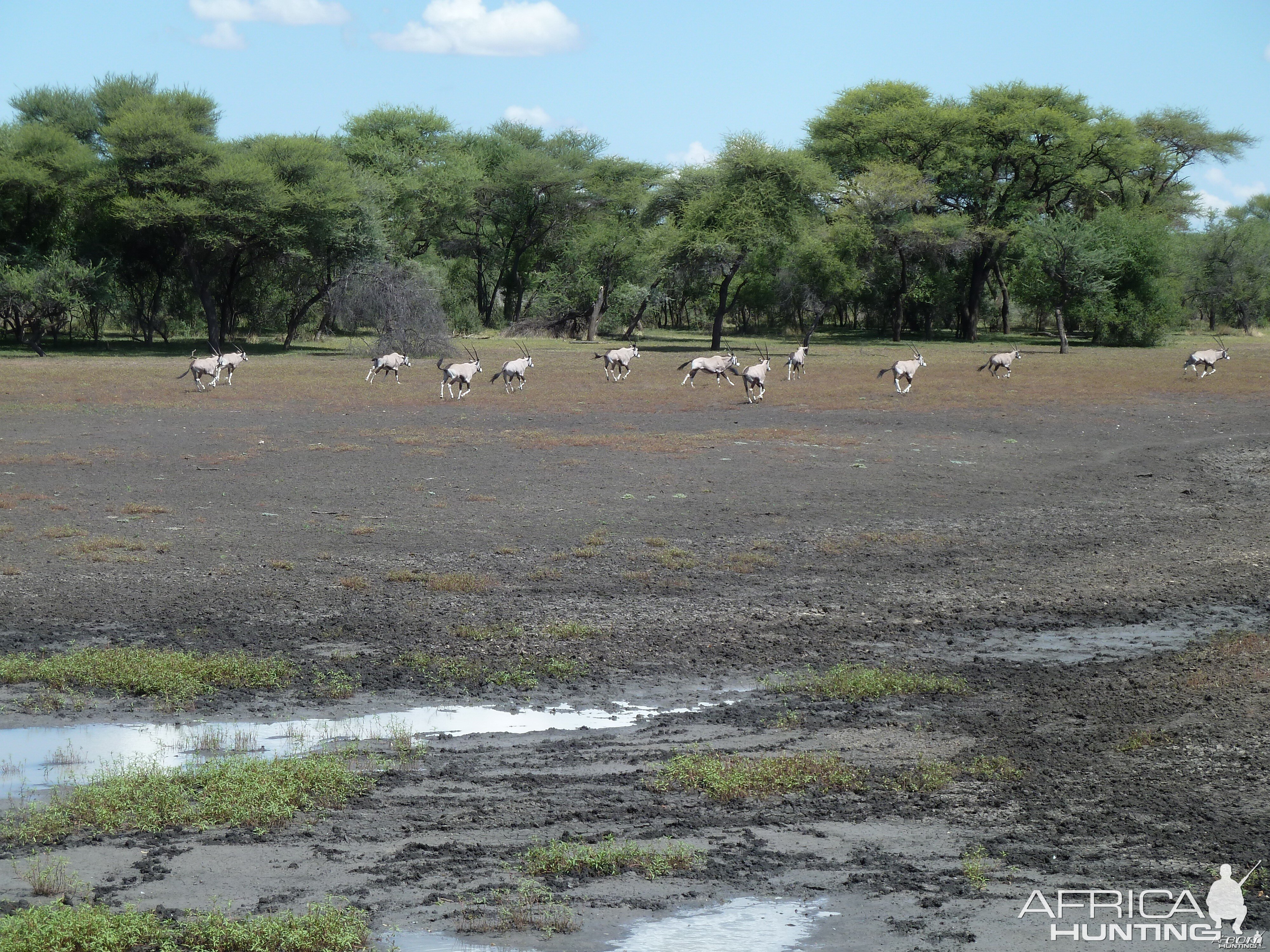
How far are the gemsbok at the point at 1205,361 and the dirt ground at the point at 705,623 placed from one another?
637 inches

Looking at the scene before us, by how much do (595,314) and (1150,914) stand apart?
63.2 m

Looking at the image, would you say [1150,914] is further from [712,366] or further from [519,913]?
[712,366]

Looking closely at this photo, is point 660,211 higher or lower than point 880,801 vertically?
higher

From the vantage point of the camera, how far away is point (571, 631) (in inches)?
404

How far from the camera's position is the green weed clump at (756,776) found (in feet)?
21.7

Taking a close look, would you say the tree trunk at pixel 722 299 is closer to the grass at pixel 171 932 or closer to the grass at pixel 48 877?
the grass at pixel 48 877

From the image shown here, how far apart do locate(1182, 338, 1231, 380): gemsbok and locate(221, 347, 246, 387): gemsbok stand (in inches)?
Result: 1202

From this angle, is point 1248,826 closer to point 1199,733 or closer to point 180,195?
point 1199,733

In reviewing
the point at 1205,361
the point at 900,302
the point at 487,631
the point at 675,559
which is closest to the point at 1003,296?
the point at 900,302

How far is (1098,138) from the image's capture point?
66.1 m

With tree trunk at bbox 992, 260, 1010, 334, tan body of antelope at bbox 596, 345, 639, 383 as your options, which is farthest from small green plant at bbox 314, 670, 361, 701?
tree trunk at bbox 992, 260, 1010, 334

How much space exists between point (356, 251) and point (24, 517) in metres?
39.9

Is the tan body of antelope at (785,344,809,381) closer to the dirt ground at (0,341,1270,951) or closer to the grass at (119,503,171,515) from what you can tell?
the dirt ground at (0,341,1270,951)

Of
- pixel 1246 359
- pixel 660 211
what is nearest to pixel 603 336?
pixel 660 211
